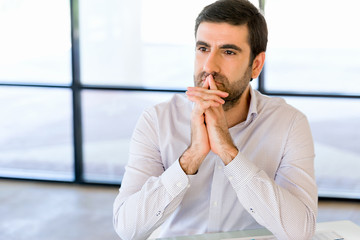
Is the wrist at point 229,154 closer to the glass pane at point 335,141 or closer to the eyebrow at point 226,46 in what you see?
the eyebrow at point 226,46

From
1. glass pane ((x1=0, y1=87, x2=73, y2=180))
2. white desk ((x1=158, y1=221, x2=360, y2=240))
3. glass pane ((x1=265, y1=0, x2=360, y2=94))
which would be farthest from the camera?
glass pane ((x1=0, y1=87, x2=73, y2=180))

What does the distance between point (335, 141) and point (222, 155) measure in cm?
247

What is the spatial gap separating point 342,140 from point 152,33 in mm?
1755

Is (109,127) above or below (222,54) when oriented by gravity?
below

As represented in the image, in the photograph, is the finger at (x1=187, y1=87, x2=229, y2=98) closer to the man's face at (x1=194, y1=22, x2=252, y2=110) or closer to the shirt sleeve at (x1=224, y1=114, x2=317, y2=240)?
the man's face at (x1=194, y1=22, x2=252, y2=110)

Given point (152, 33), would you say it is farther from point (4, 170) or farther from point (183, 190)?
point (183, 190)

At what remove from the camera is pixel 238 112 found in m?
1.89

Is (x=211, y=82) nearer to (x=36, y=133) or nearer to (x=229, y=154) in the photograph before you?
(x=229, y=154)

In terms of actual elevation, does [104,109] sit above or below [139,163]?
below

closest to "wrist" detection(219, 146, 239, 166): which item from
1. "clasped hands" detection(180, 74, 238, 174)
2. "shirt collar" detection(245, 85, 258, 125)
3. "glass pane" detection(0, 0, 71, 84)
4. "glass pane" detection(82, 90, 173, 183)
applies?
"clasped hands" detection(180, 74, 238, 174)

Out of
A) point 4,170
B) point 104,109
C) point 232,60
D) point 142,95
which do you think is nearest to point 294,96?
point 142,95

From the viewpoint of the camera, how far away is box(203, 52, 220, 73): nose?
1.70 m

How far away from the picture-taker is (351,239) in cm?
150

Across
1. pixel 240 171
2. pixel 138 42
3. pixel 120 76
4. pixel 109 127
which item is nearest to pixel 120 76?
pixel 120 76
